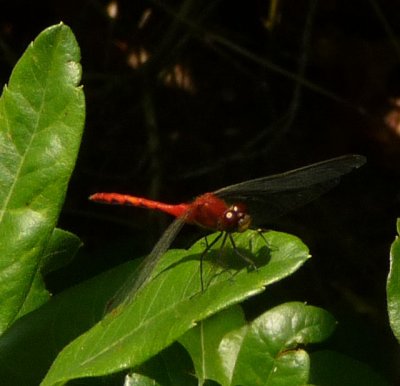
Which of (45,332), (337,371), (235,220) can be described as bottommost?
(45,332)

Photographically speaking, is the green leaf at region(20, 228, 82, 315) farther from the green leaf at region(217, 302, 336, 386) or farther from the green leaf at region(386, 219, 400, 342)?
the green leaf at region(386, 219, 400, 342)

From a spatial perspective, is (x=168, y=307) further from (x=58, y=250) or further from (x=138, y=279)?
(x=58, y=250)

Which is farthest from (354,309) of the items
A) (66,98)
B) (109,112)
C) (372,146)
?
(66,98)

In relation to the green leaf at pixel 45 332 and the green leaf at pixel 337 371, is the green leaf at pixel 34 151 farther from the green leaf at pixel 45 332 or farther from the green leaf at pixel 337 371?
the green leaf at pixel 337 371

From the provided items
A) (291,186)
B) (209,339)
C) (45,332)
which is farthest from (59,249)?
(291,186)

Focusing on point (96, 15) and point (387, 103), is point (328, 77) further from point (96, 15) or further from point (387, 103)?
point (96, 15)

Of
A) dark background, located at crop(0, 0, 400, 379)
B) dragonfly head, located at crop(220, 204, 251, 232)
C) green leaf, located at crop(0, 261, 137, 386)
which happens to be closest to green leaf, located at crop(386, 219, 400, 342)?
dragonfly head, located at crop(220, 204, 251, 232)
